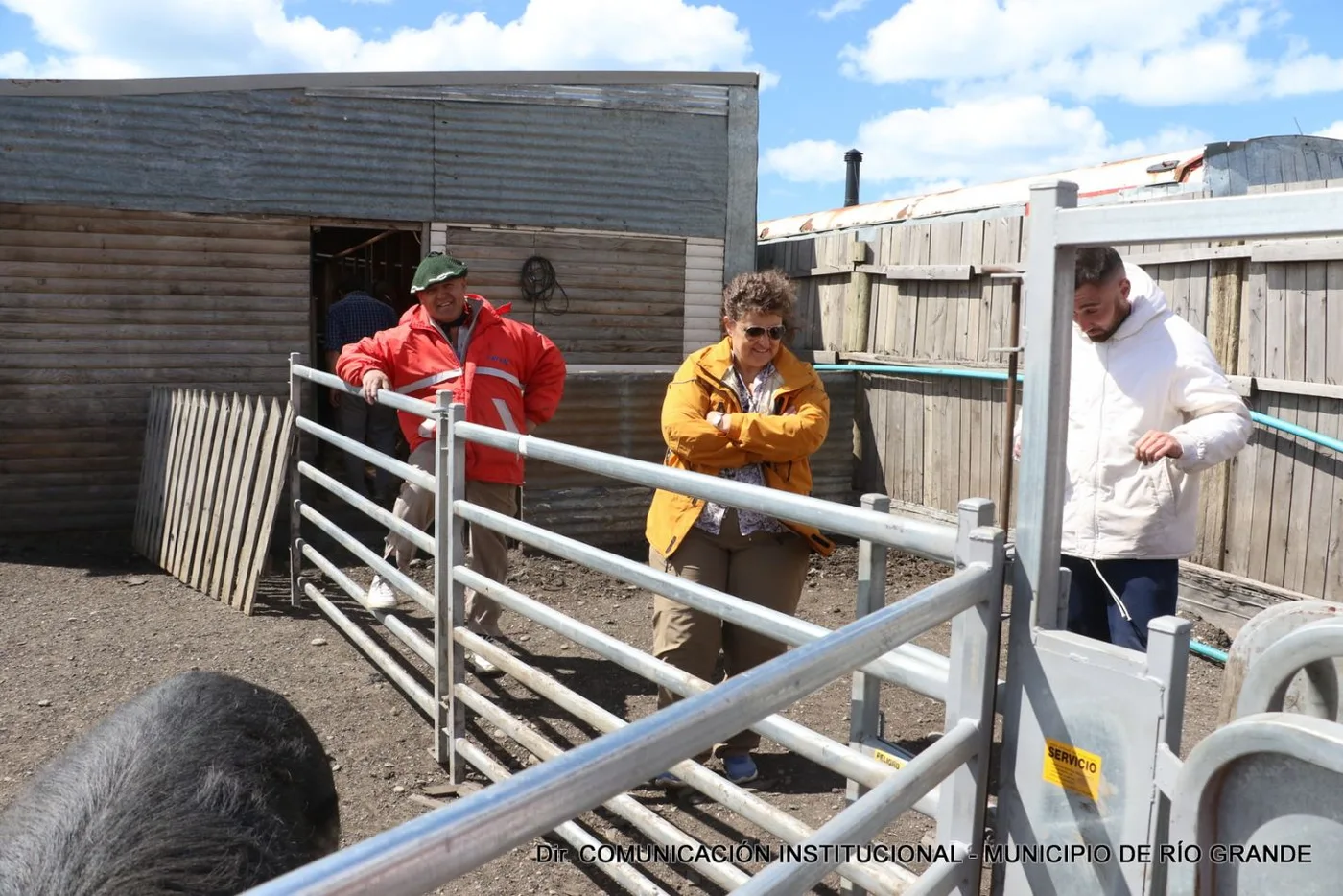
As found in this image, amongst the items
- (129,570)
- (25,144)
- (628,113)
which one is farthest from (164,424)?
(628,113)

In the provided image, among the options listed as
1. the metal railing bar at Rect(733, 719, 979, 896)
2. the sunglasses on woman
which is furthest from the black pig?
the sunglasses on woman

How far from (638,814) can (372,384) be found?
2.52m

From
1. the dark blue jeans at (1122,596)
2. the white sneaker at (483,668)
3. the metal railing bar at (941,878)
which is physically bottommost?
the white sneaker at (483,668)

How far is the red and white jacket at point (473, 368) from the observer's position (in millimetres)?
4867

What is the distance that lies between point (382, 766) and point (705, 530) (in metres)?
1.54

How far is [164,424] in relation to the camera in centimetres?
735

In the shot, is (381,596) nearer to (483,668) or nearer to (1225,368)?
(483,668)

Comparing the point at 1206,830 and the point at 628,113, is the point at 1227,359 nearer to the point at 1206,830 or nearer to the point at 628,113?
the point at 1206,830

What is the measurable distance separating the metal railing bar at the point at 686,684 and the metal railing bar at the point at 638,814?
0.29 meters

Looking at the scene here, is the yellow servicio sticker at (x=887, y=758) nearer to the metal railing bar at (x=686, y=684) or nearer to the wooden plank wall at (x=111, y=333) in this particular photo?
the metal railing bar at (x=686, y=684)

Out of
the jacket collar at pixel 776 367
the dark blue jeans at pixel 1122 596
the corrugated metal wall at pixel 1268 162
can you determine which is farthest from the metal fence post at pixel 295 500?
the corrugated metal wall at pixel 1268 162

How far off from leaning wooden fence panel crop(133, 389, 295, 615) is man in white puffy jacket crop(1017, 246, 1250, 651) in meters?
4.19

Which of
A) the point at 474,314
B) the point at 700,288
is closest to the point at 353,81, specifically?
the point at 700,288

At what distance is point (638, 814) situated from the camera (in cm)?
286
